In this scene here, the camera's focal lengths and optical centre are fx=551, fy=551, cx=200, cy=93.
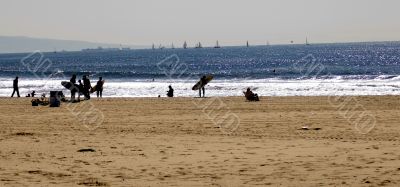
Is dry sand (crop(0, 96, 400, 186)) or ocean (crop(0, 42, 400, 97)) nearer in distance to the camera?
dry sand (crop(0, 96, 400, 186))

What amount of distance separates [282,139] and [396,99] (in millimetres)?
15438

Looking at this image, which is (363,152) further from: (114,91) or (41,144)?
(114,91)

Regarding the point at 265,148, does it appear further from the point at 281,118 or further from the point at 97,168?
the point at 281,118

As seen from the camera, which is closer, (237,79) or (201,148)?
(201,148)

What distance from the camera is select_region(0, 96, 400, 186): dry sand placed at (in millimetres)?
8984

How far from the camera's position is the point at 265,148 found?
39.0 ft

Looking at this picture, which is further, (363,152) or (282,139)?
(282,139)

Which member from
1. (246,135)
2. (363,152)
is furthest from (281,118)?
(363,152)

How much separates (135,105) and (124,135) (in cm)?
1011

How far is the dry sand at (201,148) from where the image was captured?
898cm

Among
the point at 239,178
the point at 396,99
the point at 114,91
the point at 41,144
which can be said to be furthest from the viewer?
the point at 114,91

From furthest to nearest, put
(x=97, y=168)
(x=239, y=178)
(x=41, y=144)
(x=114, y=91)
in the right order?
(x=114, y=91) < (x=41, y=144) < (x=97, y=168) < (x=239, y=178)

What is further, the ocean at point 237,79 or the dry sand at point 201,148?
the ocean at point 237,79

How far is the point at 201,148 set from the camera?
12.1 meters
